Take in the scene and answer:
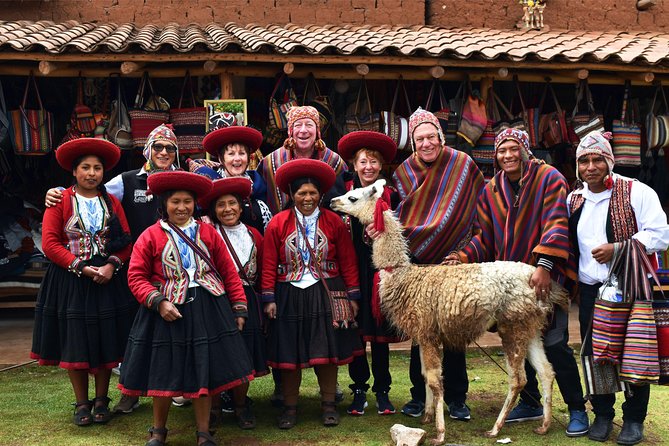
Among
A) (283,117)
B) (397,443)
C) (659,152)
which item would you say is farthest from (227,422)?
(659,152)

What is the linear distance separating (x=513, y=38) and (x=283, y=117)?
297 centimetres

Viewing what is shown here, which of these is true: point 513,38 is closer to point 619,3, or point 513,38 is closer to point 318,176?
point 619,3

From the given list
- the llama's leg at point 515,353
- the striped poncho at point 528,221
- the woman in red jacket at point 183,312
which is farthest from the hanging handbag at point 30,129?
the llama's leg at point 515,353

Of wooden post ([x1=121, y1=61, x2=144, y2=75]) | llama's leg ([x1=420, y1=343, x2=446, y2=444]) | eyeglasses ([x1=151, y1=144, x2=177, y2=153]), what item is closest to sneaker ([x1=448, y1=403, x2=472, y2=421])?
llama's leg ([x1=420, y1=343, x2=446, y2=444])

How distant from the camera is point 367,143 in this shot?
483 centimetres

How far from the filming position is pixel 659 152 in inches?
350

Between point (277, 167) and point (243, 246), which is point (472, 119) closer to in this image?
point (277, 167)

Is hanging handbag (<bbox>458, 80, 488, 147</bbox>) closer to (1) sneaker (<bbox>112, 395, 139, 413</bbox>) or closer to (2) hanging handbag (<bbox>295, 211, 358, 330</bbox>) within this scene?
(2) hanging handbag (<bbox>295, 211, 358, 330</bbox>)

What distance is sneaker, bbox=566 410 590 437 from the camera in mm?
4422

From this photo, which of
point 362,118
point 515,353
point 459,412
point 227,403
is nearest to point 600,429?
point 515,353

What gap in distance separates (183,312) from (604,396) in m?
2.55

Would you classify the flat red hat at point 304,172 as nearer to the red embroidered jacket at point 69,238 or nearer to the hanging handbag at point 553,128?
the red embroidered jacket at point 69,238

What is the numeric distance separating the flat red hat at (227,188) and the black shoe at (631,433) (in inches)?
106

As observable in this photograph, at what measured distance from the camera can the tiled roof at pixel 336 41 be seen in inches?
272
